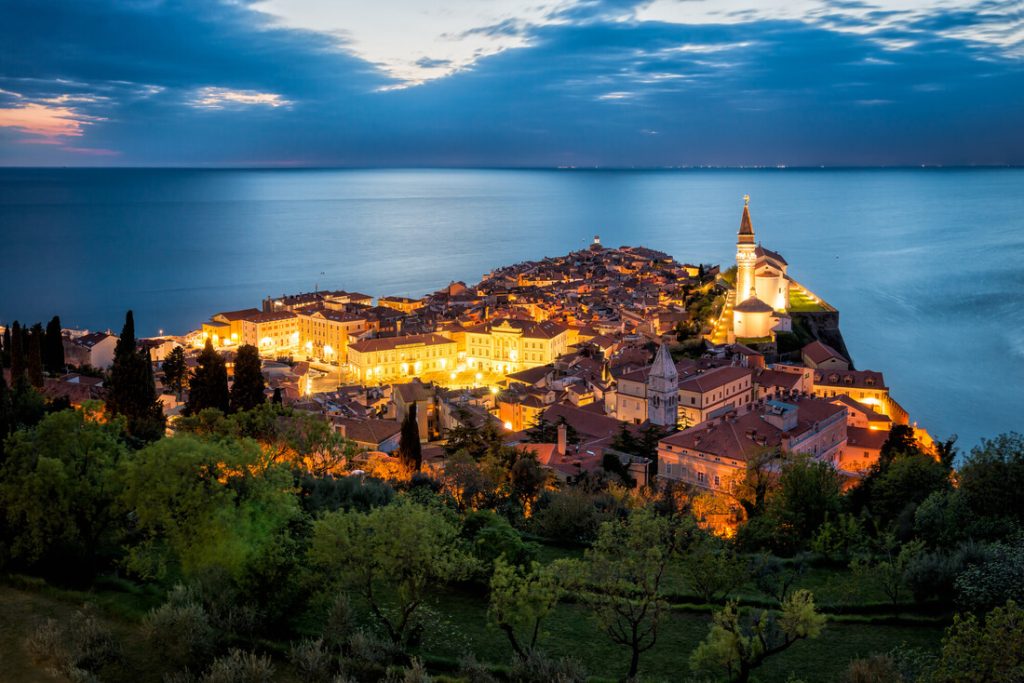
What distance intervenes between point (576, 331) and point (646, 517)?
4877 cm

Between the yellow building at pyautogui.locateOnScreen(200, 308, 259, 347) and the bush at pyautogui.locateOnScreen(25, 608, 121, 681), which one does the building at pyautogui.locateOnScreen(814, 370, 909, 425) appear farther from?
Result: the yellow building at pyautogui.locateOnScreen(200, 308, 259, 347)

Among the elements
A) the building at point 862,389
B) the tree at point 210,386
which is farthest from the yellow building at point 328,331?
the building at point 862,389

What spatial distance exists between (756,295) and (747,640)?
4032 centimetres

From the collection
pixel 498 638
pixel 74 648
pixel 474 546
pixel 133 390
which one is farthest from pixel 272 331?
pixel 74 648

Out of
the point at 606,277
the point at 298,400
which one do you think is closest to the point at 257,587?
the point at 298,400

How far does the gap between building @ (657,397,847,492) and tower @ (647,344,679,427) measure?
4163 mm

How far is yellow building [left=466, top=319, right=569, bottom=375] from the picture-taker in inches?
2149

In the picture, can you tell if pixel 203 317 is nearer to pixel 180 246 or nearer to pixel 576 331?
pixel 576 331

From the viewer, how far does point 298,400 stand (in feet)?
120

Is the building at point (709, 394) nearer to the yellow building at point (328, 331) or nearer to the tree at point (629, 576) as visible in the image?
the tree at point (629, 576)

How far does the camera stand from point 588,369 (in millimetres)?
43375

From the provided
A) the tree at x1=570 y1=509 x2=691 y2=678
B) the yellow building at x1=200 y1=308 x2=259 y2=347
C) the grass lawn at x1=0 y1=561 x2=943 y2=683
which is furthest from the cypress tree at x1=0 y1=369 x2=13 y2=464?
the yellow building at x1=200 y1=308 x2=259 y2=347

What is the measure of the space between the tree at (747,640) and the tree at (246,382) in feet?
67.0

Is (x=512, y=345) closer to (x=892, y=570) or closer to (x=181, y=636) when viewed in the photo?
(x=892, y=570)
